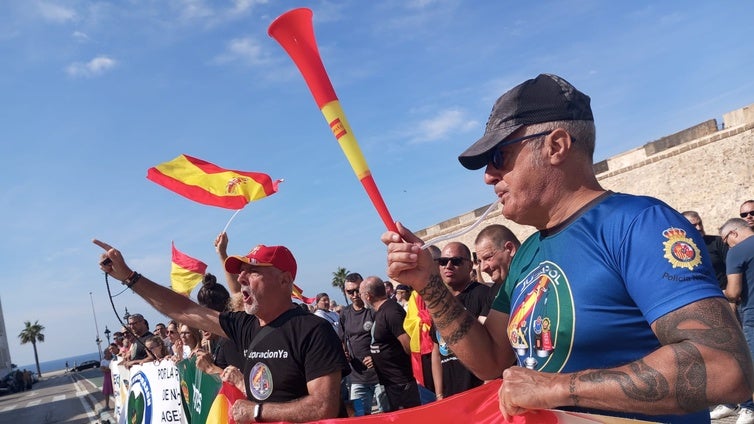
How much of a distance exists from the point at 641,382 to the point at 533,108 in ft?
2.85

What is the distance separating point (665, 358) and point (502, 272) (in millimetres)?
3695

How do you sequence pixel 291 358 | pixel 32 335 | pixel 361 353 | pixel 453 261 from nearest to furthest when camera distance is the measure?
1. pixel 291 358
2. pixel 453 261
3. pixel 361 353
4. pixel 32 335

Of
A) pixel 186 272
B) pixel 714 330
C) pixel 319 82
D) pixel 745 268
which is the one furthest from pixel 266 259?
pixel 186 272

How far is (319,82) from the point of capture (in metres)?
2.04

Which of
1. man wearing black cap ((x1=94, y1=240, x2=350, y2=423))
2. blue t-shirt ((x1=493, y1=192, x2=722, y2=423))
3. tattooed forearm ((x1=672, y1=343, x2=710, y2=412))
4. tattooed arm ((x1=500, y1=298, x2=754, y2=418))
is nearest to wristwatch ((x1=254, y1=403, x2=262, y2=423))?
man wearing black cap ((x1=94, y1=240, x2=350, y2=423))

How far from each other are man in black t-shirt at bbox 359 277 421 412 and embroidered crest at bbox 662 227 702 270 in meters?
5.22

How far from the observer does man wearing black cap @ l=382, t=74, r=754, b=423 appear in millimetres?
1462

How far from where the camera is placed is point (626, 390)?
150cm

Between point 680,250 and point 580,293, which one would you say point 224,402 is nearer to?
point 580,293

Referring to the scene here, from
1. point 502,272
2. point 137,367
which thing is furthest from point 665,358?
point 137,367

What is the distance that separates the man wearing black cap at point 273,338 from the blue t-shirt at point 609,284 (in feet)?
5.80

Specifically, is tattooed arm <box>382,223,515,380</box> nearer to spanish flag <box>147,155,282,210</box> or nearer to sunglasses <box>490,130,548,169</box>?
sunglasses <box>490,130,548,169</box>

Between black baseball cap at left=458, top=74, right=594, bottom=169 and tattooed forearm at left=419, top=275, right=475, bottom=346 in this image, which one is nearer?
black baseball cap at left=458, top=74, right=594, bottom=169

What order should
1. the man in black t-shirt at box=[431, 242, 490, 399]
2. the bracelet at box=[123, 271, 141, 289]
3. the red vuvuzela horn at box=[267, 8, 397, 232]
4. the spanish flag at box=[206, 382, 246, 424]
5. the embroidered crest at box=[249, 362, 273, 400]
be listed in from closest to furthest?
1. the red vuvuzela horn at box=[267, 8, 397, 232]
2. the embroidered crest at box=[249, 362, 273, 400]
3. the bracelet at box=[123, 271, 141, 289]
4. the spanish flag at box=[206, 382, 246, 424]
5. the man in black t-shirt at box=[431, 242, 490, 399]
